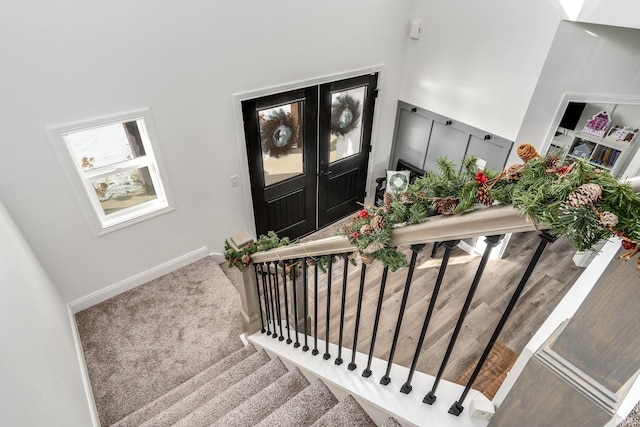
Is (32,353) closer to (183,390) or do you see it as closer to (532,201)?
(183,390)

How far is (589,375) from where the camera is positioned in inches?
27.0

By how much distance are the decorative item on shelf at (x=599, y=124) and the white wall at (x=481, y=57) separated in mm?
1741

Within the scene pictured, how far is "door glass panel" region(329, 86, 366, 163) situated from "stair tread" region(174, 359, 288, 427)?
2.86 m

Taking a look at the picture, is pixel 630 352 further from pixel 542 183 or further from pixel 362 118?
pixel 362 118

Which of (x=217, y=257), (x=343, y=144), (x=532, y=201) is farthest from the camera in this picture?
(x=343, y=144)

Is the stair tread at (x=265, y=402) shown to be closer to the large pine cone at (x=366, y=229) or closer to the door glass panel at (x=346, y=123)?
the large pine cone at (x=366, y=229)

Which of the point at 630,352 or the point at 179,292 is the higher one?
the point at 630,352

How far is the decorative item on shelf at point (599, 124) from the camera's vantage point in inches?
177

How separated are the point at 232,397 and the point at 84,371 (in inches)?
56.8

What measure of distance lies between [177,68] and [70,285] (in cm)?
219

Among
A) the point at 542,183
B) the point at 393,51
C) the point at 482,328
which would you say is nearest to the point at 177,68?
the point at 393,51

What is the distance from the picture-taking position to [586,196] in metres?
0.60

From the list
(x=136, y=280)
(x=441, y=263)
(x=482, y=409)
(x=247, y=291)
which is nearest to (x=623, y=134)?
(x=441, y=263)

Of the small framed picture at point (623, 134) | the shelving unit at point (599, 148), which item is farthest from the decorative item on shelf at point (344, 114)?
the small framed picture at point (623, 134)
